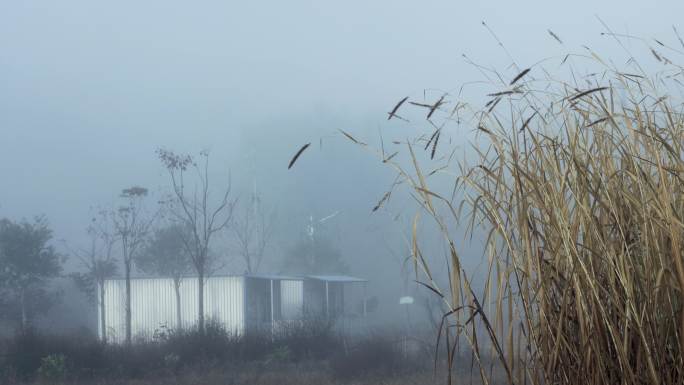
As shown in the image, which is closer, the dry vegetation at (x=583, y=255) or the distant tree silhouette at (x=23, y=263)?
the dry vegetation at (x=583, y=255)

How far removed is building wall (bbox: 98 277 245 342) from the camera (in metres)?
22.0

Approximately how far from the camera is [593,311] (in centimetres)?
114

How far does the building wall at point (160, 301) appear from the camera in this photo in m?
22.0

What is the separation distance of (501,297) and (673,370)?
0.88 ft

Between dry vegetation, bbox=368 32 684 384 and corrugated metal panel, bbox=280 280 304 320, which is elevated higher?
dry vegetation, bbox=368 32 684 384

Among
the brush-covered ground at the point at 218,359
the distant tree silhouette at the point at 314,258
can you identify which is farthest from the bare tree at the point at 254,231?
the brush-covered ground at the point at 218,359

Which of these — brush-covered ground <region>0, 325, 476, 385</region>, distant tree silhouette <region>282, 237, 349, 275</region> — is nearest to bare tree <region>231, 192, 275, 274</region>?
distant tree silhouette <region>282, 237, 349, 275</region>

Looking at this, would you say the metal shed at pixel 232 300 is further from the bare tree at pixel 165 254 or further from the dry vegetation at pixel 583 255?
the dry vegetation at pixel 583 255

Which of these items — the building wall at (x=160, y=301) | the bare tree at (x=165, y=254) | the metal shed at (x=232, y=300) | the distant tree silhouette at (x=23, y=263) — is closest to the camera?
the metal shed at (x=232, y=300)

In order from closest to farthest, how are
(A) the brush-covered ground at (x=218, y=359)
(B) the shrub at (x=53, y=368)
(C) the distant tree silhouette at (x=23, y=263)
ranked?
(A) the brush-covered ground at (x=218, y=359) → (B) the shrub at (x=53, y=368) → (C) the distant tree silhouette at (x=23, y=263)

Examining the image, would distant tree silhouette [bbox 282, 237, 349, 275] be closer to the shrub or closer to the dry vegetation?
the shrub

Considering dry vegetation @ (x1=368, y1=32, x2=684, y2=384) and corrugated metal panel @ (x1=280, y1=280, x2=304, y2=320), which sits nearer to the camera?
dry vegetation @ (x1=368, y1=32, x2=684, y2=384)

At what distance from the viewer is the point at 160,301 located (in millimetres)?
24281

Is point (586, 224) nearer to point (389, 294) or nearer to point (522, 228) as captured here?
point (522, 228)
